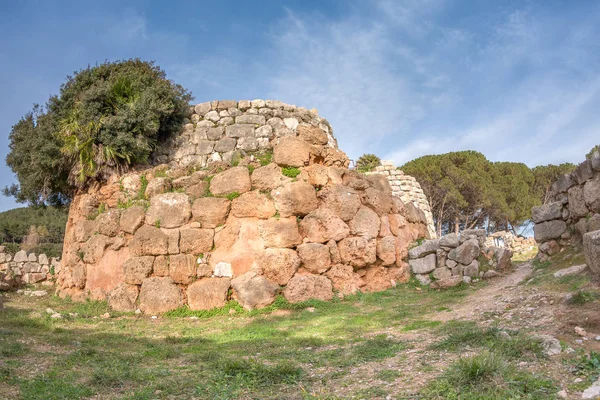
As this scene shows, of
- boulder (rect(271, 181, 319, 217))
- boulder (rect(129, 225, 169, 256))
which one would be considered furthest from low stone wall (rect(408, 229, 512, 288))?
boulder (rect(129, 225, 169, 256))

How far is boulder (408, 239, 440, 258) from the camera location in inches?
494

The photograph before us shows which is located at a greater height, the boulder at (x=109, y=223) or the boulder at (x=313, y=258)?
the boulder at (x=109, y=223)

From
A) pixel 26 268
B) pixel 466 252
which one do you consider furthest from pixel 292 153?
pixel 26 268

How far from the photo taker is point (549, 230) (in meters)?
11.2

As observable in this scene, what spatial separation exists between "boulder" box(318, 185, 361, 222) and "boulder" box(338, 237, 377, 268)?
25.9 inches

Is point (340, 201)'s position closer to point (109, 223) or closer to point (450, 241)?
point (450, 241)

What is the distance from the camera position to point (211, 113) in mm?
14188

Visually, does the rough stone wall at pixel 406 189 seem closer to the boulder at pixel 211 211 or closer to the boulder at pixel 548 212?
the boulder at pixel 548 212

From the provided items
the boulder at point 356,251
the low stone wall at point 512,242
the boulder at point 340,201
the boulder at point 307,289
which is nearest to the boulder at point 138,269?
the boulder at point 307,289

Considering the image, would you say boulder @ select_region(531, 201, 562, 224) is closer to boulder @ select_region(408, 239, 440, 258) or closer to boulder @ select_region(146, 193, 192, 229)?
boulder @ select_region(408, 239, 440, 258)

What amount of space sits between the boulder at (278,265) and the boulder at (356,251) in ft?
4.71

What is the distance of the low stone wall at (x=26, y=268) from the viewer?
49.8 ft

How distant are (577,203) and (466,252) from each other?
292 cm

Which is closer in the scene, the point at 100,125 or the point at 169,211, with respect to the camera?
the point at 169,211
